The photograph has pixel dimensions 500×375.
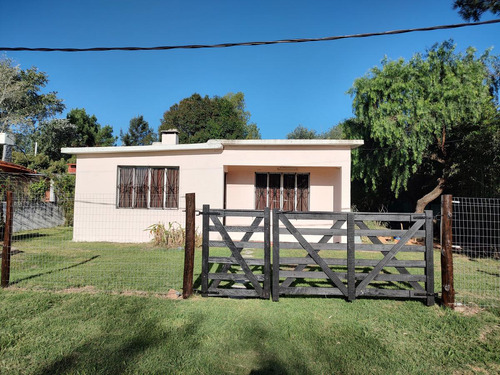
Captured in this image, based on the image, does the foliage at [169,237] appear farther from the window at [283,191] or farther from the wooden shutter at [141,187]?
the window at [283,191]

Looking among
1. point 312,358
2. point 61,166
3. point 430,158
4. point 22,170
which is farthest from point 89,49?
point 61,166

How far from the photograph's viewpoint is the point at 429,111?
10.3 metres

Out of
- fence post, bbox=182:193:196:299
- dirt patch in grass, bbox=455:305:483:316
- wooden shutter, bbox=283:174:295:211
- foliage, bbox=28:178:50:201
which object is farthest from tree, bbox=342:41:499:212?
foliage, bbox=28:178:50:201

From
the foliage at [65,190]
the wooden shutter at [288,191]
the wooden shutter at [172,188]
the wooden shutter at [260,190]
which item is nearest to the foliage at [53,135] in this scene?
the foliage at [65,190]

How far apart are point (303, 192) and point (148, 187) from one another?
5411 mm

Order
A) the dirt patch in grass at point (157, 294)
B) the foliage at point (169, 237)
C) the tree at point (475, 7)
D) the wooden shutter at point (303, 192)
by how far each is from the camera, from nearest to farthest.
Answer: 1. the dirt patch in grass at point (157, 294)
2. the tree at point (475, 7)
3. the foliage at point (169, 237)
4. the wooden shutter at point (303, 192)

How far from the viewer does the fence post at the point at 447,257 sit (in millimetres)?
4016

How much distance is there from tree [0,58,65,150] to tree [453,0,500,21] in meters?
29.8

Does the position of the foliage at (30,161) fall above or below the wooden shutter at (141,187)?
above

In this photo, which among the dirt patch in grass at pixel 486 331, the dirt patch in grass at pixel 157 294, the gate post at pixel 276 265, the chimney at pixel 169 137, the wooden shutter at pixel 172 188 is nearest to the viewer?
the dirt patch in grass at pixel 486 331

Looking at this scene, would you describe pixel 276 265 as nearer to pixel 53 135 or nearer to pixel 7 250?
pixel 7 250

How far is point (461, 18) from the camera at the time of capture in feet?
20.7

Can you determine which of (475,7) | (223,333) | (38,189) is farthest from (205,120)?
(223,333)

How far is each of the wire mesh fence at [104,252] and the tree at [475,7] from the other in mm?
8280
